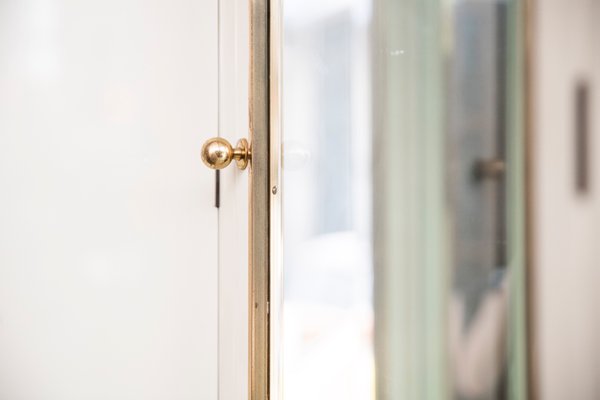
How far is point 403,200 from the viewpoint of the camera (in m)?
0.63

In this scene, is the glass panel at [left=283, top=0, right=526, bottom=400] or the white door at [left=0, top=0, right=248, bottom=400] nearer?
the glass panel at [left=283, top=0, right=526, bottom=400]

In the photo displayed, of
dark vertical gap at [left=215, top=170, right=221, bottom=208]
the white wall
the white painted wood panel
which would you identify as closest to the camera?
the white wall

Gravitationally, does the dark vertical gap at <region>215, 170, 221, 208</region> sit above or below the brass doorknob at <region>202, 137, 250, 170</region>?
below

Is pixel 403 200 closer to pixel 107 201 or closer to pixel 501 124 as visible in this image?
pixel 501 124

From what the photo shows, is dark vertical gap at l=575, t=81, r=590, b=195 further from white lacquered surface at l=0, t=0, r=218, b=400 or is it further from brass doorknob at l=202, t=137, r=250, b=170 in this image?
white lacquered surface at l=0, t=0, r=218, b=400

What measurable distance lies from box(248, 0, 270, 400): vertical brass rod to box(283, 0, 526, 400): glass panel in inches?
1.6

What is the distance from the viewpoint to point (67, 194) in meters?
→ 1.15

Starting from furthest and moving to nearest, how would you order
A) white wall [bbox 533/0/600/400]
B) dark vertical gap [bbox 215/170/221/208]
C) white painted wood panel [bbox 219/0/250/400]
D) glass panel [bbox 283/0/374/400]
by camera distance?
dark vertical gap [bbox 215/170/221/208]
white painted wood panel [bbox 219/0/250/400]
glass panel [bbox 283/0/374/400]
white wall [bbox 533/0/600/400]

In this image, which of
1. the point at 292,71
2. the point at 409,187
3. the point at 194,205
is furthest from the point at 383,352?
the point at 194,205

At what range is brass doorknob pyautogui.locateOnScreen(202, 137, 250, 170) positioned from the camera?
0.78 meters

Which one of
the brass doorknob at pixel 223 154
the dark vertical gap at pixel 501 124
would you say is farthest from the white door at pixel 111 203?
the dark vertical gap at pixel 501 124

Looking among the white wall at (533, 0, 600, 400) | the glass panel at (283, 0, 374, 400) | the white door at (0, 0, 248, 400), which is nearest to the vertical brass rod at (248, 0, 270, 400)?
the glass panel at (283, 0, 374, 400)

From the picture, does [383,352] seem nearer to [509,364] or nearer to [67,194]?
[509,364]

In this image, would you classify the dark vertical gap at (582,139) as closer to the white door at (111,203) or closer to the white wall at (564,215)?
the white wall at (564,215)
